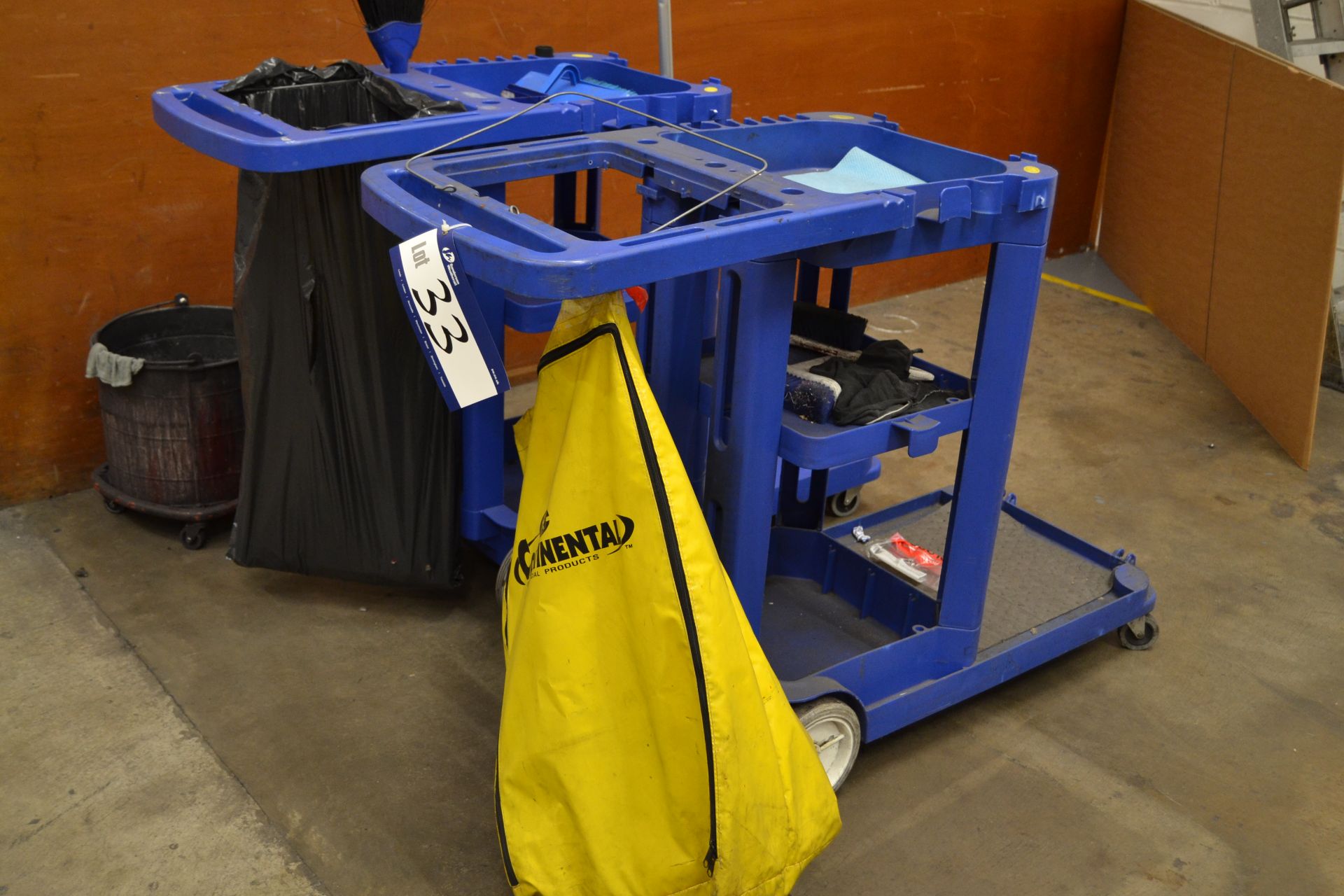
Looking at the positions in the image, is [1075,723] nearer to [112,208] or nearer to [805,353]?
[805,353]

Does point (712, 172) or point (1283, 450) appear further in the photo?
point (1283, 450)

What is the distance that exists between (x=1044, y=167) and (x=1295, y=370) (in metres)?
1.95

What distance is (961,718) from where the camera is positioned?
2461 mm

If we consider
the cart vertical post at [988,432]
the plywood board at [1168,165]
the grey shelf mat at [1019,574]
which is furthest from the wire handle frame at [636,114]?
the plywood board at [1168,165]

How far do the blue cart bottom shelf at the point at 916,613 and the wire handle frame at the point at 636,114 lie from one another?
2.76 ft

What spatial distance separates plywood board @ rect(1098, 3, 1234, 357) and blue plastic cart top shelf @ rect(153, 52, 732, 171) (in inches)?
92.4

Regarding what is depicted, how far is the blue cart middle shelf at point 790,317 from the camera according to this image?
1.69 m

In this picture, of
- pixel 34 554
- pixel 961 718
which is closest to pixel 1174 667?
pixel 961 718

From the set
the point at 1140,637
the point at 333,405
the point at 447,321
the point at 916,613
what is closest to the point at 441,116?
the point at 333,405

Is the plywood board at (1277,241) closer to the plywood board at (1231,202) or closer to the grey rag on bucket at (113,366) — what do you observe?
the plywood board at (1231,202)

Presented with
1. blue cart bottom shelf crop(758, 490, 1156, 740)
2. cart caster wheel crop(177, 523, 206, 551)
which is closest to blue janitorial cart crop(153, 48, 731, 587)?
cart caster wheel crop(177, 523, 206, 551)

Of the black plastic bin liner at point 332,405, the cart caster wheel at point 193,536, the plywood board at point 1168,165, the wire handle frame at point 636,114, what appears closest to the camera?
the wire handle frame at point 636,114

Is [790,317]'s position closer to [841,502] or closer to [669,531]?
[669,531]

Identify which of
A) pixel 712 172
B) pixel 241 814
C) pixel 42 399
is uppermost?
pixel 712 172
